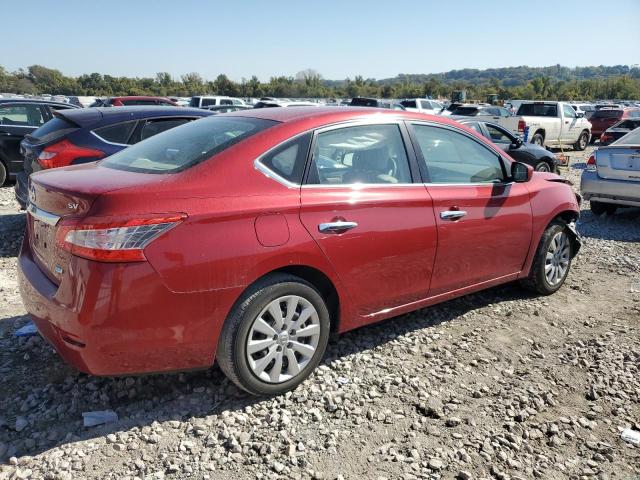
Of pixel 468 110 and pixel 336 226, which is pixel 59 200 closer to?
pixel 336 226

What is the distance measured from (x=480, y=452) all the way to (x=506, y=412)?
46 cm

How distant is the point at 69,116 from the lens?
6.29m

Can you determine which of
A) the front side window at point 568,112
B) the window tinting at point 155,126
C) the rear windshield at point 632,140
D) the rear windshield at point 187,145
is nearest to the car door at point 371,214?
the rear windshield at point 187,145

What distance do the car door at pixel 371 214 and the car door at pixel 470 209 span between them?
0.14 metres

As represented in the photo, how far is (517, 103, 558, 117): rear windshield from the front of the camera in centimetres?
1928

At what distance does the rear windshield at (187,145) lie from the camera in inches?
125

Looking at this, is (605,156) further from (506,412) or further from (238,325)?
(238,325)

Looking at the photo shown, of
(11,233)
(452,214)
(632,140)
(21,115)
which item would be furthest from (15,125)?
(632,140)

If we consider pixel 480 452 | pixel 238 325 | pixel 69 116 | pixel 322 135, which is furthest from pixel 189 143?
pixel 69 116

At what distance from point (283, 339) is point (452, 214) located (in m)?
1.60

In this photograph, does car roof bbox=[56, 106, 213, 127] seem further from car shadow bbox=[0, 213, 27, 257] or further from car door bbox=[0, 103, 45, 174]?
car door bbox=[0, 103, 45, 174]

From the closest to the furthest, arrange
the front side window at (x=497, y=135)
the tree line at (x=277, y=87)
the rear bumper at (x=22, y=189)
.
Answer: the rear bumper at (x=22, y=189)
the front side window at (x=497, y=135)
the tree line at (x=277, y=87)

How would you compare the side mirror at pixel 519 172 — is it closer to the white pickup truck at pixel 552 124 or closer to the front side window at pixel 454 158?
the front side window at pixel 454 158

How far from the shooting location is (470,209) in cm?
406
